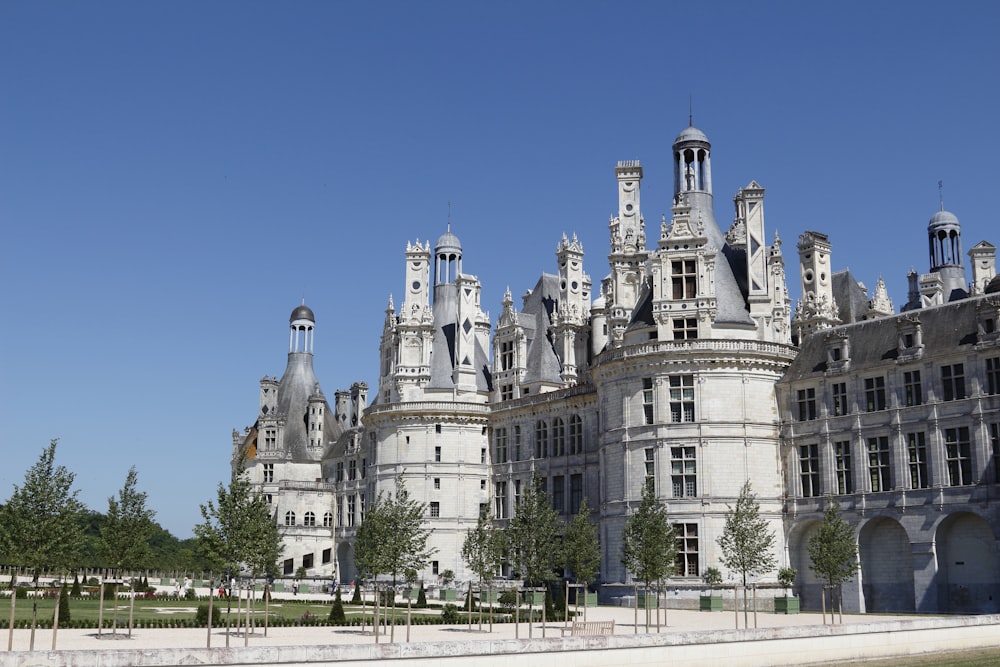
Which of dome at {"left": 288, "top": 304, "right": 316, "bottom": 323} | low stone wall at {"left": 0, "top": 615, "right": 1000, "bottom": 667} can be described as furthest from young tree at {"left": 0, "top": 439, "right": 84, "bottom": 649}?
dome at {"left": 288, "top": 304, "right": 316, "bottom": 323}

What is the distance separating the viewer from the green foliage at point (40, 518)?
3047 cm

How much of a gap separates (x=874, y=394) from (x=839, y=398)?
1.96 metres

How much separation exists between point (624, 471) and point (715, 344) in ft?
26.3

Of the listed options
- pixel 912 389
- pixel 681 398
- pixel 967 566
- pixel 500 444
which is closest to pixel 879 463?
pixel 912 389

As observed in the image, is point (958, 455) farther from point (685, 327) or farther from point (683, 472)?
point (685, 327)

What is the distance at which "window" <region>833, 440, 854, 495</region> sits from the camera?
51.3m

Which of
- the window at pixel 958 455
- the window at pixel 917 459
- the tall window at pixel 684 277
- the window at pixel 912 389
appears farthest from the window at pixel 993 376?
the tall window at pixel 684 277

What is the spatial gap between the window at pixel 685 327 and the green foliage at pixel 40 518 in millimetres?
32795

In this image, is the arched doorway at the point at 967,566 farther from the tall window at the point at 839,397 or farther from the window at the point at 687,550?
the window at the point at 687,550

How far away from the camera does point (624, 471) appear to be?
183ft

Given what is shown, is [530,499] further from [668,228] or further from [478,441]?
[478,441]

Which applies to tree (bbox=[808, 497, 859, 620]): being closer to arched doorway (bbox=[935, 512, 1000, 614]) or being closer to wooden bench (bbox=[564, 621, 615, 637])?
arched doorway (bbox=[935, 512, 1000, 614])

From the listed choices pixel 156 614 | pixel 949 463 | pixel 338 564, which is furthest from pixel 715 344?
pixel 338 564

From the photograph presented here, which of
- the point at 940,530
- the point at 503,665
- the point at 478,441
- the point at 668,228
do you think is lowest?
the point at 503,665
